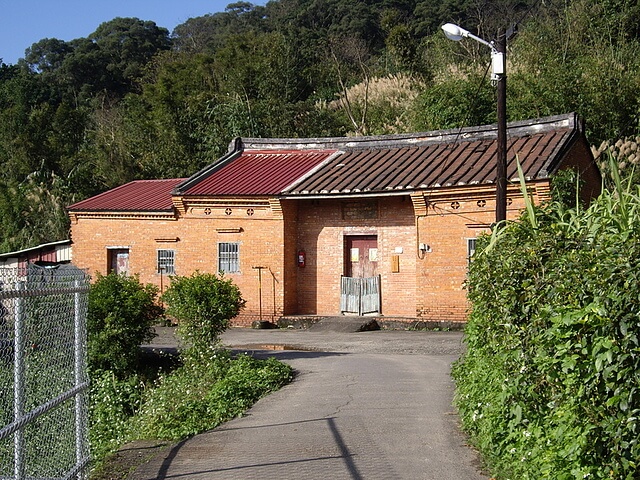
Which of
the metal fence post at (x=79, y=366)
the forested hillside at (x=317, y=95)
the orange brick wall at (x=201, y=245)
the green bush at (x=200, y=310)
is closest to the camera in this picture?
the metal fence post at (x=79, y=366)

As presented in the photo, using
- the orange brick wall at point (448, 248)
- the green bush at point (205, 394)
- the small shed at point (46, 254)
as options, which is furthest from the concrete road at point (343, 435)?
the small shed at point (46, 254)

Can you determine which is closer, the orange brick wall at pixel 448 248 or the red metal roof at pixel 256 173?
the orange brick wall at pixel 448 248

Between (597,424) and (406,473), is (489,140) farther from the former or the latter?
(597,424)

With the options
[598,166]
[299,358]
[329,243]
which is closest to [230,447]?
[299,358]

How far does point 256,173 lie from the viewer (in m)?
29.9

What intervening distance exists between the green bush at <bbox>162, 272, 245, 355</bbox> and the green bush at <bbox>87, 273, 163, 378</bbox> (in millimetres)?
1000

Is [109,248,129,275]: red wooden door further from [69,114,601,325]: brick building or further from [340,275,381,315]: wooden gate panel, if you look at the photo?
[340,275,381,315]: wooden gate panel

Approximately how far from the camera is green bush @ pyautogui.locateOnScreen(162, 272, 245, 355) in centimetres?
1716

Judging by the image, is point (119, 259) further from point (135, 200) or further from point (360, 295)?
point (360, 295)

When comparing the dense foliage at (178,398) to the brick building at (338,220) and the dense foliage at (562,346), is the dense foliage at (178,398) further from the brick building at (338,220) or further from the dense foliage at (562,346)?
the brick building at (338,220)

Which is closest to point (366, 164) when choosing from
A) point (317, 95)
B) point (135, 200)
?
point (135, 200)

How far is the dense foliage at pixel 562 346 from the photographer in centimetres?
503

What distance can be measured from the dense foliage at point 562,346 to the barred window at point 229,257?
1887 cm

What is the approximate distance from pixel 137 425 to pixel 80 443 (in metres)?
5.84
